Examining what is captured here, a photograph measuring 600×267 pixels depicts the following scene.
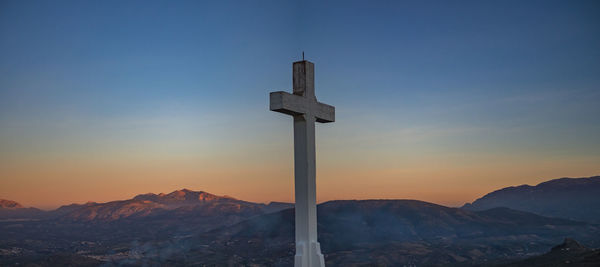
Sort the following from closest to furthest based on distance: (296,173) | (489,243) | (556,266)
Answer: (296,173) → (556,266) → (489,243)

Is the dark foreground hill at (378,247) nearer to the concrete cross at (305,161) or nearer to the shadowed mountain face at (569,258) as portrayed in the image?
the shadowed mountain face at (569,258)

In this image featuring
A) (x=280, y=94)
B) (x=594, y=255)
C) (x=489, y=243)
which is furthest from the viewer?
(x=489, y=243)

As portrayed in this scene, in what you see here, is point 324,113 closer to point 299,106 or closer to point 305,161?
point 299,106

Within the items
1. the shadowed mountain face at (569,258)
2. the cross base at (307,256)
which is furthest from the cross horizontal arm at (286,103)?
the shadowed mountain face at (569,258)

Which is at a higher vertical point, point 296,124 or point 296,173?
point 296,124

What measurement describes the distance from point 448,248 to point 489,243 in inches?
616

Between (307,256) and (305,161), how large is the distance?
6.59 feet

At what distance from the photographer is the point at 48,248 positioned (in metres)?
192

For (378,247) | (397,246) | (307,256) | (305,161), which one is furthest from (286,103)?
(378,247)

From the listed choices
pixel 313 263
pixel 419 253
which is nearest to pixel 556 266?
pixel 313 263

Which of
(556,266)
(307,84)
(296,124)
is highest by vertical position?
(307,84)

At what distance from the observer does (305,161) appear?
13.0m

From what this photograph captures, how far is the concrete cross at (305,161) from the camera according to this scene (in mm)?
12758

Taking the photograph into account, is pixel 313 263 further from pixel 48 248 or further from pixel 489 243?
pixel 48 248
